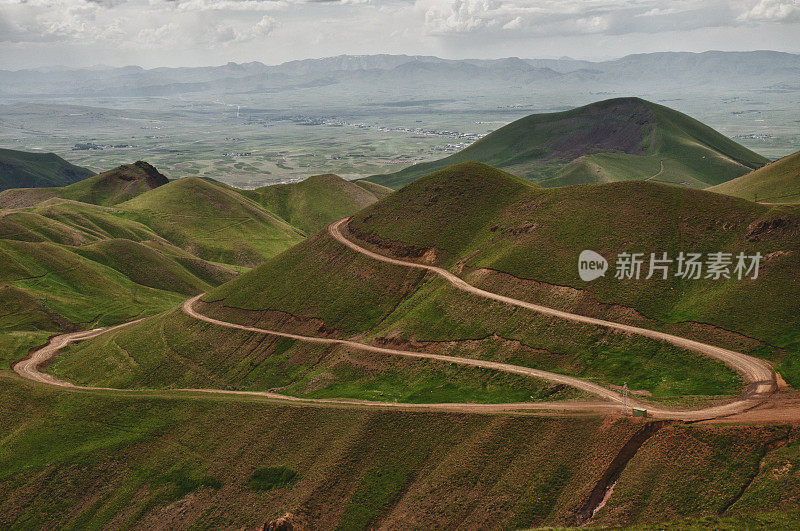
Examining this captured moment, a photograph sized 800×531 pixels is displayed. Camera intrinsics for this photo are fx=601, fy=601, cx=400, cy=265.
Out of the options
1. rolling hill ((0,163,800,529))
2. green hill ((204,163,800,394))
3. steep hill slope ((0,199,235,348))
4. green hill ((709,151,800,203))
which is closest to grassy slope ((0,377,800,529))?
rolling hill ((0,163,800,529))

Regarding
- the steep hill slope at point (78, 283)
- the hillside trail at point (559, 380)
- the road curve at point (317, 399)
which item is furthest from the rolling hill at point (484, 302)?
Result: the steep hill slope at point (78, 283)

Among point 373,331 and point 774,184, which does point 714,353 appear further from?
point 774,184

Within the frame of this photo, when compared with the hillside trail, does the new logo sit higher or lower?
higher

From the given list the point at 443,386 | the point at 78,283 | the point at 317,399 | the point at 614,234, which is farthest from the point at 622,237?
the point at 78,283

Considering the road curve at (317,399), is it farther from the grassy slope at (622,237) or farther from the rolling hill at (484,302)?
the grassy slope at (622,237)

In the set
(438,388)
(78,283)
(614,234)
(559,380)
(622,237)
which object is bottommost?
(78,283)

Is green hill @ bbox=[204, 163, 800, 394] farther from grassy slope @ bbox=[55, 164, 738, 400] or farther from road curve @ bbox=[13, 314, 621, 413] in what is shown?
road curve @ bbox=[13, 314, 621, 413]
